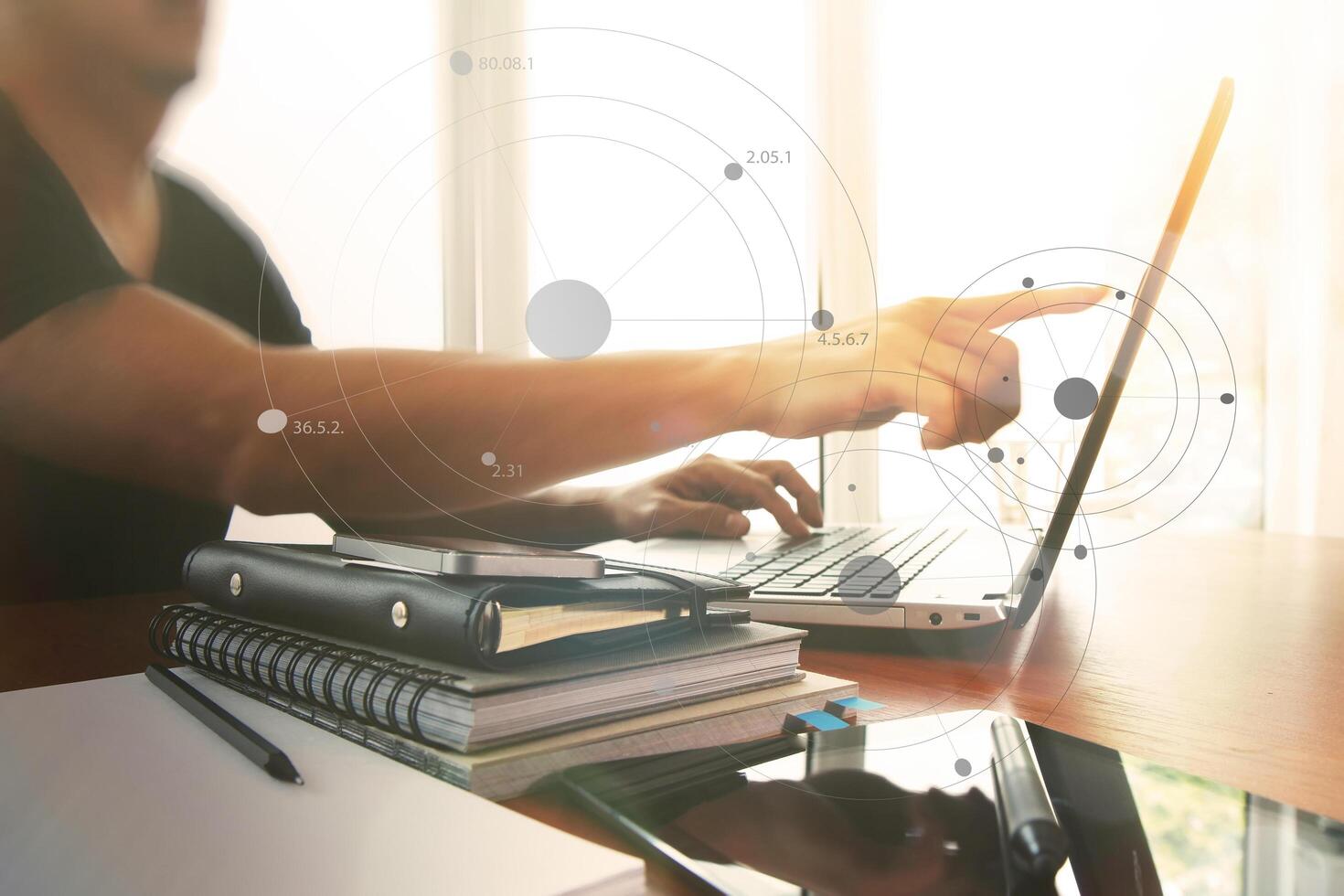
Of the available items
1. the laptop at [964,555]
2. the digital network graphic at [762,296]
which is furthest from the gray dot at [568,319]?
the laptop at [964,555]

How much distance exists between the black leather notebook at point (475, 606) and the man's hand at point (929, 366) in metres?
0.09

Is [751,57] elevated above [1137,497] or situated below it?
above

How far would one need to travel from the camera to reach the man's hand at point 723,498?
36 cm

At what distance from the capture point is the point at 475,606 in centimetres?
26

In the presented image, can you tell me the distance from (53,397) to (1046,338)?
0.62 metres

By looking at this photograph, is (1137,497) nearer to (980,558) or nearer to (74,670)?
(980,558)

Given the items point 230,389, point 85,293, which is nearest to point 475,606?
point 230,389

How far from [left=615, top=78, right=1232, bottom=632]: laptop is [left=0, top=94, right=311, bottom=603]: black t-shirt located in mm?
303

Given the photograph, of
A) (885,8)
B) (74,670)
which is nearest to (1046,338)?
(885,8)

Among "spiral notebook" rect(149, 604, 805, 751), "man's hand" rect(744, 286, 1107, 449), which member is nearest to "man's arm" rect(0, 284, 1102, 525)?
"man's hand" rect(744, 286, 1107, 449)

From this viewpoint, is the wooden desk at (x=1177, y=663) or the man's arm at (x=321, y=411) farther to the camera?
the man's arm at (x=321, y=411)

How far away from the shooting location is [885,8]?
1.19ft

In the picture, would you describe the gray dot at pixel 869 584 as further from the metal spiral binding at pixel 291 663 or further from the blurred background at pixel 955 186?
the metal spiral binding at pixel 291 663
